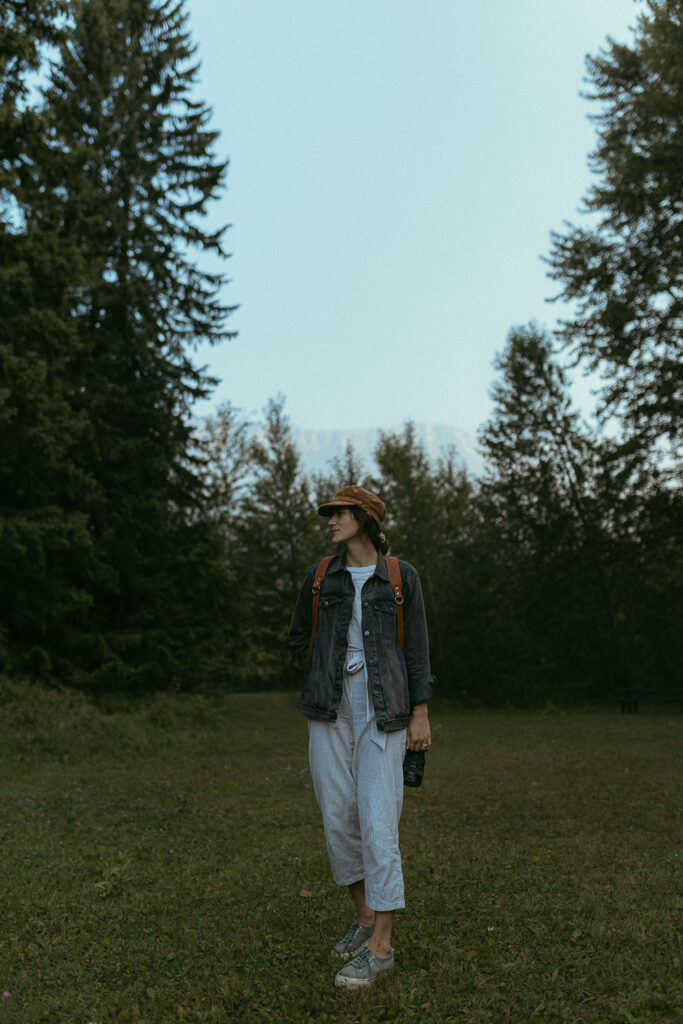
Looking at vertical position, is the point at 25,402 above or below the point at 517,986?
above

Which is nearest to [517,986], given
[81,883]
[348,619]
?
[348,619]

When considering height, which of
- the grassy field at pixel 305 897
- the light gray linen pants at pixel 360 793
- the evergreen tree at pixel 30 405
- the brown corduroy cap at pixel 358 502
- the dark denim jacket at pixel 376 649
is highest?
the evergreen tree at pixel 30 405

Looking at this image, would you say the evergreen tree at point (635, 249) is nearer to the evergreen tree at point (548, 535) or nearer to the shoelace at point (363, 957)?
the evergreen tree at point (548, 535)

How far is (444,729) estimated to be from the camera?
60.2 feet

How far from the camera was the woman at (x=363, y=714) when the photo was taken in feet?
12.6

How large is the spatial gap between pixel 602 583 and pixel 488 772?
16123 millimetres

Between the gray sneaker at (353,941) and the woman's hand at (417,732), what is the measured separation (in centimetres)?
96

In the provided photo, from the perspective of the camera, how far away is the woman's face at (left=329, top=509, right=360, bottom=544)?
420 cm

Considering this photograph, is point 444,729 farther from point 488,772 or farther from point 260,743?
point 488,772

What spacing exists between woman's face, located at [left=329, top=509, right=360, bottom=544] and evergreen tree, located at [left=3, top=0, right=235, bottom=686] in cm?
1242

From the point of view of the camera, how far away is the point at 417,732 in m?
4.01

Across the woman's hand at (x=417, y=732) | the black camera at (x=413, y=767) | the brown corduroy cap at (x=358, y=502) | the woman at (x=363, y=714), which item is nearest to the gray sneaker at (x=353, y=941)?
the woman at (x=363, y=714)

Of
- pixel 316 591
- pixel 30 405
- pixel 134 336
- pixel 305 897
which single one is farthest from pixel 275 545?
pixel 316 591

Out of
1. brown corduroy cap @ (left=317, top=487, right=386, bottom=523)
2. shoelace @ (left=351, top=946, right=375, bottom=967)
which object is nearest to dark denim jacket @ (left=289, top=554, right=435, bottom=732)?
brown corduroy cap @ (left=317, top=487, right=386, bottom=523)
